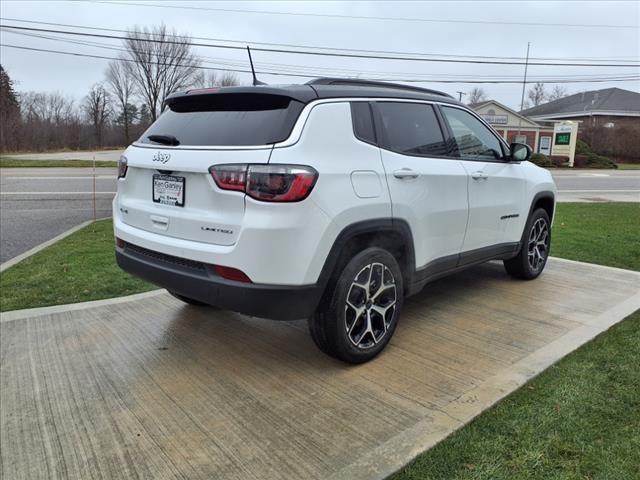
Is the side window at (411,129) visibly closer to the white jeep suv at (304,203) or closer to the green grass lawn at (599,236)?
the white jeep suv at (304,203)

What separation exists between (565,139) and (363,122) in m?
42.5

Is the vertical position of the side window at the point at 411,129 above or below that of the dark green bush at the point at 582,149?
below

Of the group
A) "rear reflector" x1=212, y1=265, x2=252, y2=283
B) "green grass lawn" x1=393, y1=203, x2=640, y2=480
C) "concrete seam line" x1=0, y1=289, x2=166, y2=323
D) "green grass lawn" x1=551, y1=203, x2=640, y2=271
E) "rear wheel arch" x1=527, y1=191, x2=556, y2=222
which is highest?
"rear wheel arch" x1=527, y1=191, x2=556, y2=222

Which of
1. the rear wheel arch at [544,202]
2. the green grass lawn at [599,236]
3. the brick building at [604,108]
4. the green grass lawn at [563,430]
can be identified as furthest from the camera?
the brick building at [604,108]

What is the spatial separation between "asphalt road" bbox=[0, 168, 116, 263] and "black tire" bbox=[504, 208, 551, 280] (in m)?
6.54

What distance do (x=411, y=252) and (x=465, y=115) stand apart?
161cm

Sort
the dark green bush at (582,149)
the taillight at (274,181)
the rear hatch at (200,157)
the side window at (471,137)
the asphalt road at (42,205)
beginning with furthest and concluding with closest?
1. the dark green bush at (582,149)
2. the asphalt road at (42,205)
3. the side window at (471,137)
4. the rear hatch at (200,157)
5. the taillight at (274,181)

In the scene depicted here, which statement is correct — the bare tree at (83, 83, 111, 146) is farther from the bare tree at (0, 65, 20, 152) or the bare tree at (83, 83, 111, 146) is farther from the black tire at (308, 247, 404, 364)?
the black tire at (308, 247, 404, 364)

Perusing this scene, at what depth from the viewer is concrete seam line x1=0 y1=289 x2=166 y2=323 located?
4.57 meters

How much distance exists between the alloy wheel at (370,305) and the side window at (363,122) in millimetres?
830

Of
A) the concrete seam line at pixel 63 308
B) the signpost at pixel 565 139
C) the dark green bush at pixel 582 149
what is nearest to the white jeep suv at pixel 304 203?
the concrete seam line at pixel 63 308

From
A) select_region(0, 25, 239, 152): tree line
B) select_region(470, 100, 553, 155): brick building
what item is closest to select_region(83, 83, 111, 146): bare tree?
select_region(0, 25, 239, 152): tree line

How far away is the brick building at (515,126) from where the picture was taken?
148 ft

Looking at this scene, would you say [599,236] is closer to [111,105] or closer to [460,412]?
[460,412]
